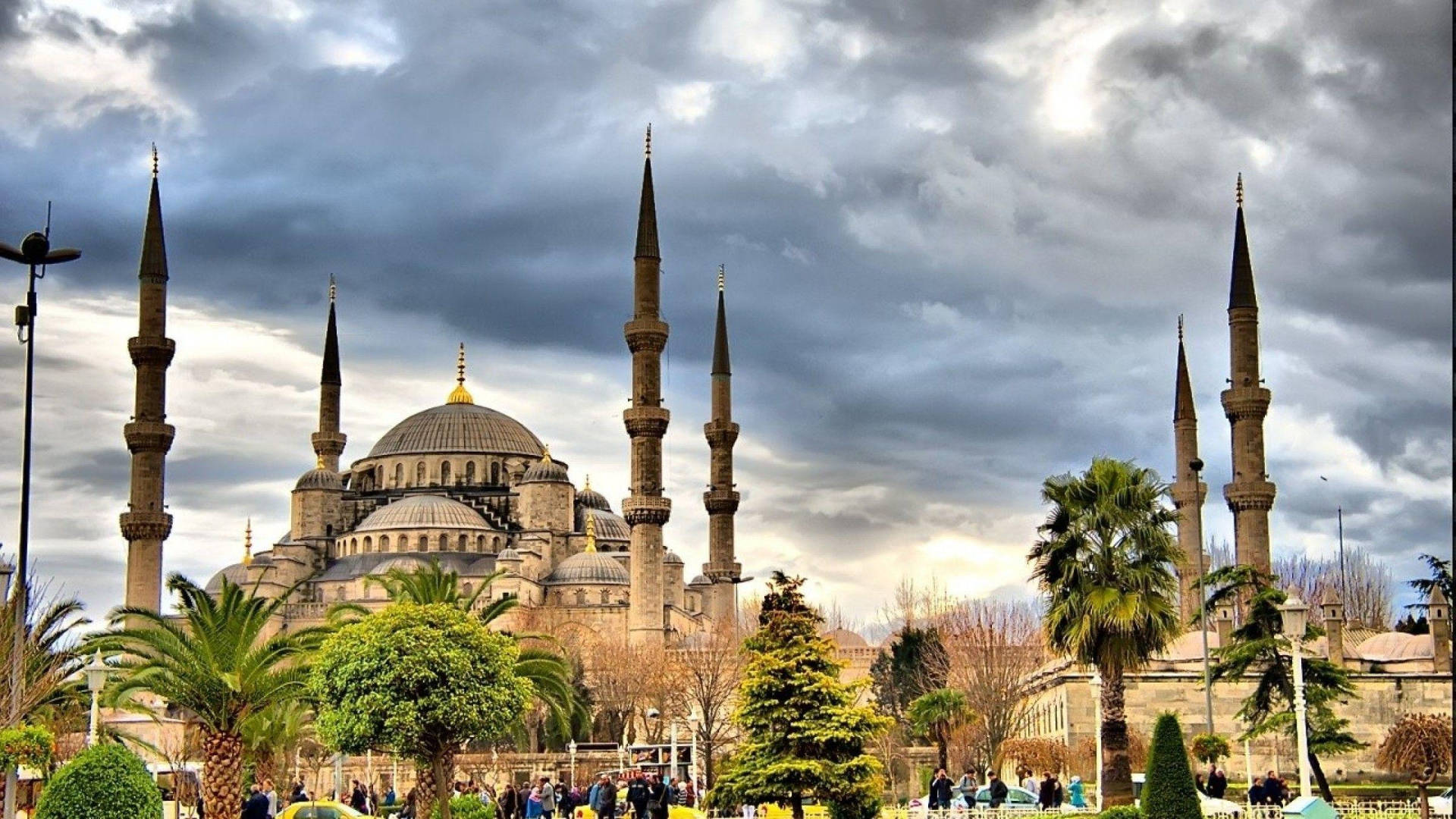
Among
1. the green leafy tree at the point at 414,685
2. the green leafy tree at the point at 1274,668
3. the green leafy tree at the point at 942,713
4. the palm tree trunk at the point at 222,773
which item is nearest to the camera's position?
the palm tree trunk at the point at 222,773

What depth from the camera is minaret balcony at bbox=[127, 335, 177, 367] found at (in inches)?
2116

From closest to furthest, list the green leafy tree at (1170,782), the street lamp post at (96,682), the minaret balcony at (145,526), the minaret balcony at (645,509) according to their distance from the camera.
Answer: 1. the street lamp post at (96,682)
2. the green leafy tree at (1170,782)
3. the minaret balcony at (145,526)
4. the minaret balcony at (645,509)

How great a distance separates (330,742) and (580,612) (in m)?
49.0

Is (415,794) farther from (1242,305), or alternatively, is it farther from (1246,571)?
(1242,305)

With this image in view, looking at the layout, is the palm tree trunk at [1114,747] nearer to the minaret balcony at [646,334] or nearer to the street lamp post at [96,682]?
the street lamp post at [96,682]

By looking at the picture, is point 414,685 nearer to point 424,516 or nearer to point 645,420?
point 645,420

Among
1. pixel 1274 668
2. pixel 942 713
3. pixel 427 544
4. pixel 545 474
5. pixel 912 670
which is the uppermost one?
pixel 545 474

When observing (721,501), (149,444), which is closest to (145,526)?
(149,444)

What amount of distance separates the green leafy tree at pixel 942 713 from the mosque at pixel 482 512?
58.9 ft

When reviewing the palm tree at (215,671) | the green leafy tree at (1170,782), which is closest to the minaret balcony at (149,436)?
the palm tree at (215,671)

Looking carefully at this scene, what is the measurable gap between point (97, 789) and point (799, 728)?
910 centimetres

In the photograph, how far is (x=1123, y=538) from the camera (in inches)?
924

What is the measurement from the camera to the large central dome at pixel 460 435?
85.1m

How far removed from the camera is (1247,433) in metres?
48.6
